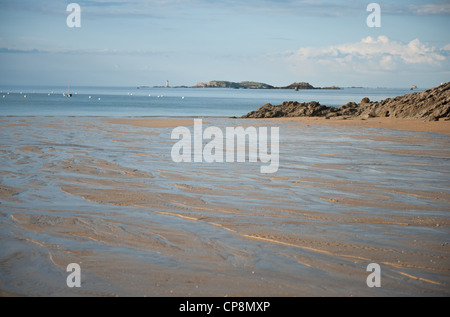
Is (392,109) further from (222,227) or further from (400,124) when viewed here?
(222,227)

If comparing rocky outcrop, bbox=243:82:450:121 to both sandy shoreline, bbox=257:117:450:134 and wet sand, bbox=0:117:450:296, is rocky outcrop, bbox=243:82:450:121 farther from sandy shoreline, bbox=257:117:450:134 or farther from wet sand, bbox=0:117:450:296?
wet sand, bbox=0:117:450:296

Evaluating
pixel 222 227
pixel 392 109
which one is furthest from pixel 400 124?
pixel 222 227

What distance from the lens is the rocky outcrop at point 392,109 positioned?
94.0ft

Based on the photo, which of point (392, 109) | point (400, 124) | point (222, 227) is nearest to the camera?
point (222, 227)

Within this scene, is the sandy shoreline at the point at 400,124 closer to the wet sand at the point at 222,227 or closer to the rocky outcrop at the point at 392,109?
the rocky outcrop at the point at 392,109

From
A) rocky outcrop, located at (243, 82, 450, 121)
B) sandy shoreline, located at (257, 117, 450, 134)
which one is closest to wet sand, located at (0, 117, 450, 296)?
sandy shoreline, located at (257, 117, 450, 134)

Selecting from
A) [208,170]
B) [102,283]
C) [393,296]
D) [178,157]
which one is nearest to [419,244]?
[393,296]

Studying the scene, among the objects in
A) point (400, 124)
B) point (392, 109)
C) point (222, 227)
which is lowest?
point (222, 227)

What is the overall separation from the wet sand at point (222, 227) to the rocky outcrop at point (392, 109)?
17.6m

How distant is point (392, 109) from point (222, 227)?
91.4ft

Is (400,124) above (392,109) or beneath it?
beneath

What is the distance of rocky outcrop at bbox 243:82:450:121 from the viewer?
2866cm

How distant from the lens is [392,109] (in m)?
31.9

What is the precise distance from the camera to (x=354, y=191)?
9.12 metres
